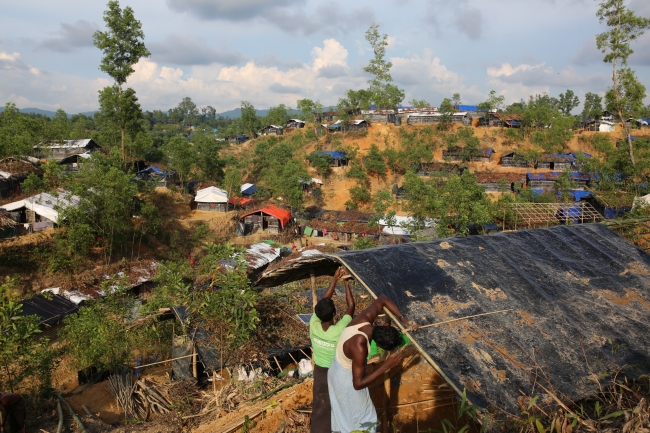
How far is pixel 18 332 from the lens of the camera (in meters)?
5.67

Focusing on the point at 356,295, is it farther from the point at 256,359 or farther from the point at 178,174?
the point at 178,174

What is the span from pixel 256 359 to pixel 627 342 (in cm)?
436

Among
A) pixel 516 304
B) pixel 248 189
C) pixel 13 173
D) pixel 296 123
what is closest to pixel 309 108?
pixel 296 123

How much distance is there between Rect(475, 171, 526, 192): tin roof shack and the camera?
2948cm

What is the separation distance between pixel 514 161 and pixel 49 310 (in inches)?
1294

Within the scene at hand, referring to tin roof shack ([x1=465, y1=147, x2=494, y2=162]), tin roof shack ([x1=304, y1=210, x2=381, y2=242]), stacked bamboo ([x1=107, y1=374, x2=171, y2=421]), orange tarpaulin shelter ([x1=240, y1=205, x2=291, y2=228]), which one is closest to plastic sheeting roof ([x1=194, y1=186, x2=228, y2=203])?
orange tarpaulin shelter ([x1=240, y1=205, x2=291, y2=228])

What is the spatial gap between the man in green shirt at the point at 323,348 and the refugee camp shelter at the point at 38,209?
56.7ft

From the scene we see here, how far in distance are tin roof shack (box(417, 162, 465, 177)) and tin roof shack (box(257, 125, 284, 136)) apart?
20.5 meters

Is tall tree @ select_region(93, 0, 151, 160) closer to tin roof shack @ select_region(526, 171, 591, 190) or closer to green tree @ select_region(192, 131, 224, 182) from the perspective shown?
green tree @ select_region(192, 131, 224, 182)

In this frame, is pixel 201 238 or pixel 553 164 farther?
pixel 553 164

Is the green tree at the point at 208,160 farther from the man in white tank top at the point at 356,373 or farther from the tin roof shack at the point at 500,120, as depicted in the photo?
the man in white tank top at the point at 356,373

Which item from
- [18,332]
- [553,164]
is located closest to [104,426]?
[18,332]

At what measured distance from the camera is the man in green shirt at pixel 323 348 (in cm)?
345

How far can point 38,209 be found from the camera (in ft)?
58.4
